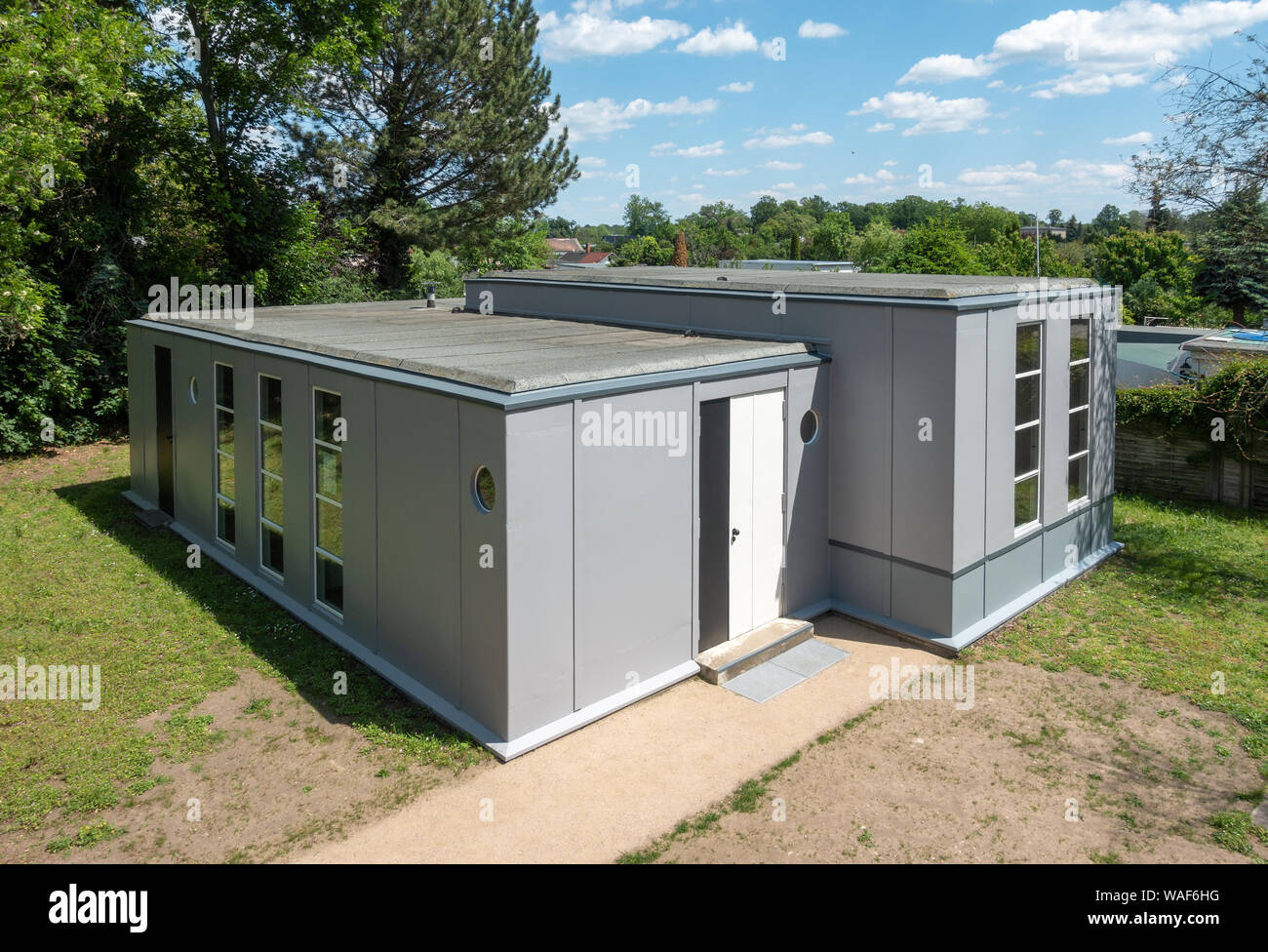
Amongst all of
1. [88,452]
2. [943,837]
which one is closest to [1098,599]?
[943,837]

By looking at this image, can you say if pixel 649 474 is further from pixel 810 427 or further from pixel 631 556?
pixel 810 427

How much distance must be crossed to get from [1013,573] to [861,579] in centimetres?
156

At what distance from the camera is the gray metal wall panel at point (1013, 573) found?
8734 millimetres

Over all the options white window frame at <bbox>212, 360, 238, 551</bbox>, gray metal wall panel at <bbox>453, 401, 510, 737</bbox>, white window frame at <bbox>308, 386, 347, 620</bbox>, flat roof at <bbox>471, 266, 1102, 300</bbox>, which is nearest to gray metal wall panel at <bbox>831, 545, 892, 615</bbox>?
flat roof at <bbox>471, 266, 1102, 300</bbox>

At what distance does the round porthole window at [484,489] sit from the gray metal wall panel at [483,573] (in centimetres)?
3

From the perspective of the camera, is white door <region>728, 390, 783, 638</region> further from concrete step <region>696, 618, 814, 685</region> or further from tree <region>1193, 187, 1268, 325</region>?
tree <region>1193, 187, 1268, 325</region>

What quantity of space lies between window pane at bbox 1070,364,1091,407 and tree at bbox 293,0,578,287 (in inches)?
799

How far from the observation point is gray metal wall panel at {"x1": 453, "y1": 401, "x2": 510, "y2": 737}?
6.32 metres

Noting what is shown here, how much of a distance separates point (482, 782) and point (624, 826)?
1.08 metres

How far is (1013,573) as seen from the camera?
9062 millimetres

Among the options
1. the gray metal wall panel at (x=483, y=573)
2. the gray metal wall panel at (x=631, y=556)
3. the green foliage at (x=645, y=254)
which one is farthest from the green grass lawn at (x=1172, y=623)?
the green foliage at (x=645, y=254)

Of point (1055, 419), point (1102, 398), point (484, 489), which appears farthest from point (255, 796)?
point (1102, 398)

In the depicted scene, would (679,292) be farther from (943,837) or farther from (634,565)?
(943,837)

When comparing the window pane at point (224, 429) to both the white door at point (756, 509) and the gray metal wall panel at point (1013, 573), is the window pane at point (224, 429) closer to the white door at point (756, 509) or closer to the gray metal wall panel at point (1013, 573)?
the white door at point (756, 509)
